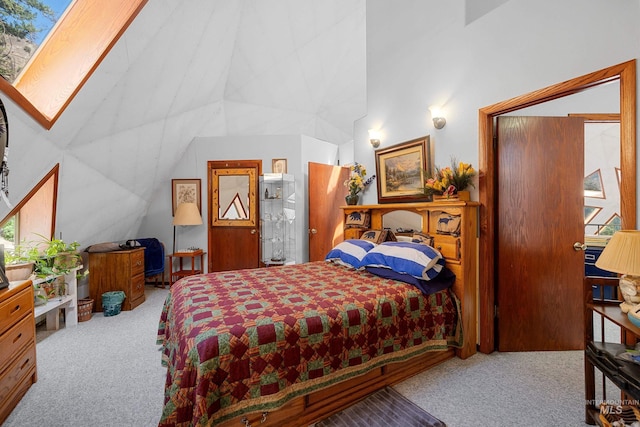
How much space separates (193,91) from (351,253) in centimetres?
300

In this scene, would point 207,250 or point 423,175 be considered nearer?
point 423,175

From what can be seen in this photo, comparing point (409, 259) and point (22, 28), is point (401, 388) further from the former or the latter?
point (22, 28)

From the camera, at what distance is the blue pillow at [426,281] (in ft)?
7.10

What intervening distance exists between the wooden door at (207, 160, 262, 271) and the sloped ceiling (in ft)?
2.45

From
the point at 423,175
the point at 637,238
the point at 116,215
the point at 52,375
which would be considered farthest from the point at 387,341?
the point at 116,215

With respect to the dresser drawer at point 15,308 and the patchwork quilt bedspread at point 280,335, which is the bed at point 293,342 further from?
the dresser drawer at point 15,308

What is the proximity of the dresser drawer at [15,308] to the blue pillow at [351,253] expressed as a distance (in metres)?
2.37

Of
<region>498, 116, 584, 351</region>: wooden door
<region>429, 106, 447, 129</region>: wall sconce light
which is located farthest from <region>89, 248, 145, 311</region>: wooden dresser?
<region>498, 116, 584, 351</region>: wooden door

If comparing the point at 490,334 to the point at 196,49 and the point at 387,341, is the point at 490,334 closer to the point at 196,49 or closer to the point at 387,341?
the point at 387,341

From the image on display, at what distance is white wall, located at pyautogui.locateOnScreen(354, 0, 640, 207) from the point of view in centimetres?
185

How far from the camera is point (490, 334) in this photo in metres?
2.47

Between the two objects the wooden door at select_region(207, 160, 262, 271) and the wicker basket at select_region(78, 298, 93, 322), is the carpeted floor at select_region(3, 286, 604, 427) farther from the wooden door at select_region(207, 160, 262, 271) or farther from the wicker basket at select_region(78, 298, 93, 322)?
the wooden door at select_region(207, 160, 262, 271)

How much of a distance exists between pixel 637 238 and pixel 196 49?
4.01 meters

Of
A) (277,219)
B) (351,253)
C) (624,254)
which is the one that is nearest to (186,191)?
(277,219)
